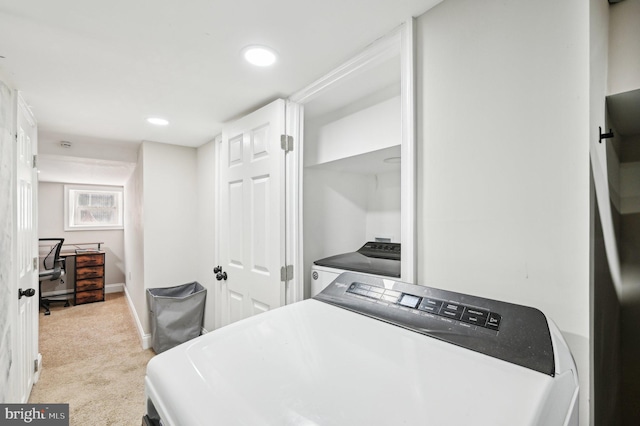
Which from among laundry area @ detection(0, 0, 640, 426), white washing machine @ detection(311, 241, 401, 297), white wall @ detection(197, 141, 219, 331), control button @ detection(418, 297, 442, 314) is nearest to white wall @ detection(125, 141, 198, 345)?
white wall @ detection(197, 141, 219, 331)

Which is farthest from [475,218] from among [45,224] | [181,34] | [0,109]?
[45,224]

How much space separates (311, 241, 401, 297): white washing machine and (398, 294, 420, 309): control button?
64 cm

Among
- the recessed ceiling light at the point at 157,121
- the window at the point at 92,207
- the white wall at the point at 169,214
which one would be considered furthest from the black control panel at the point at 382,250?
the window at the point at 92,207

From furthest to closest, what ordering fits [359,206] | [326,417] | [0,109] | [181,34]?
[359,206]
[0,109]
[181,34]
[326,417]

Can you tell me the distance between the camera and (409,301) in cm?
89

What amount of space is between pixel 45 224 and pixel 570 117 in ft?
22.0

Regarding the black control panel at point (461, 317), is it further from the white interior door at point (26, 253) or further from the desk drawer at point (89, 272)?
the desk drawer at point (89, 272)

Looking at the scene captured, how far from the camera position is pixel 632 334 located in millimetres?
1060

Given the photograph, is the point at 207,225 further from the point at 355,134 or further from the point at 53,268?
the point at 53,268

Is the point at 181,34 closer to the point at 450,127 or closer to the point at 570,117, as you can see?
the point at 450,127

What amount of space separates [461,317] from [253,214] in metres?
1.50

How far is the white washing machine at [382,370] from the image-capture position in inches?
20.2

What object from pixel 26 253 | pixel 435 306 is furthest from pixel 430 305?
pixel 26 253

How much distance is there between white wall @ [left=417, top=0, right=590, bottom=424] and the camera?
2.45ft
